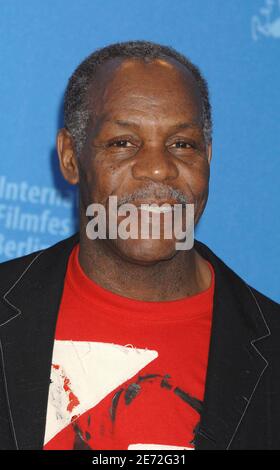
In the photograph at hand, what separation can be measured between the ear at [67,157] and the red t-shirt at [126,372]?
409 mm

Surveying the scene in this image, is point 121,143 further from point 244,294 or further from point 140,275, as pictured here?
point 244,294

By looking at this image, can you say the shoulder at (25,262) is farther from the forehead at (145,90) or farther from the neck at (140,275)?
the forehead at (145,90)

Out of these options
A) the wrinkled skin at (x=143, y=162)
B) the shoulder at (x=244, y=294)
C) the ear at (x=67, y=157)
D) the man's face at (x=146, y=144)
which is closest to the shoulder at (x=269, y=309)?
the shoulder at (x=244, y=294)

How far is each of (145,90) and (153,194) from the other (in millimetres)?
357

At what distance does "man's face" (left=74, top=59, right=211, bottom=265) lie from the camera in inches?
99.9

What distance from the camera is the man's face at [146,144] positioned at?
2.54 meters

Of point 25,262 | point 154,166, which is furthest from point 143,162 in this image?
point 25,262

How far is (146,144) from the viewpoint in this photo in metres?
2.56

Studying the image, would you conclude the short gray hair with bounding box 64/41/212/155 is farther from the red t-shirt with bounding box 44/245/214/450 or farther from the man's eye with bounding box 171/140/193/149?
the red t-shirt with bounding box 44/245/214/450

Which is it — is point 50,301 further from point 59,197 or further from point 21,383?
point 59,197

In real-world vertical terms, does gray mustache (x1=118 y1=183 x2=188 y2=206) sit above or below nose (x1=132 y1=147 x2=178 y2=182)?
below

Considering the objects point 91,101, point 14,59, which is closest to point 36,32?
point 14,59

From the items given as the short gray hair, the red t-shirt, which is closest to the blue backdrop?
the short gray hair
